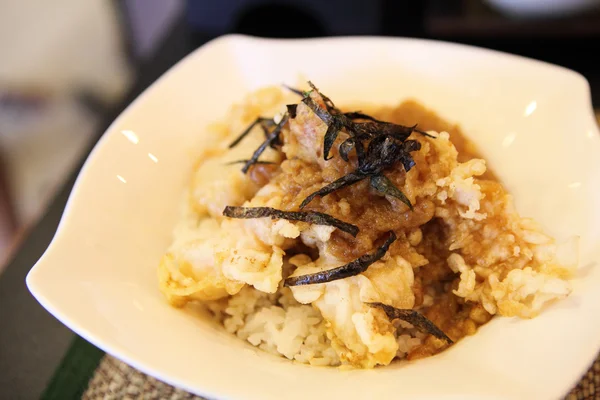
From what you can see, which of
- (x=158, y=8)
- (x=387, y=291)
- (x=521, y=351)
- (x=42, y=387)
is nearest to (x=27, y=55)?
(x=158, y=8)

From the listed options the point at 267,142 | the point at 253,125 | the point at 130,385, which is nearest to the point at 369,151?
the point at 267,142

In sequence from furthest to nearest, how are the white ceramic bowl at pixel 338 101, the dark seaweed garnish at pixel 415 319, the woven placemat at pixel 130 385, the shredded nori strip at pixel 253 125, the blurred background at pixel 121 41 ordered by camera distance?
the blurred background at pixel 121 41 < the shredded nori strip at pixel 253 125 < the woven placemat at pixel 130 385 < the dark seaweed garnish at pixel 415 319 < the white ceramic bowl at pixel 338 101

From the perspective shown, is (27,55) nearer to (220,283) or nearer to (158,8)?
(158,8)

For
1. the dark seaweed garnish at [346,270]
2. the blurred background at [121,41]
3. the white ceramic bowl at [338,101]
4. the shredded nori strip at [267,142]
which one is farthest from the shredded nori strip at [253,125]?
the blurred background at [121,41]

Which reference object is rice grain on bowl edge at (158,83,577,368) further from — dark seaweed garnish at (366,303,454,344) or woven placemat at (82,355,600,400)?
woven placemat at (82,355,600,400)

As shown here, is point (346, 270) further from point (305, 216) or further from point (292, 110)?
point (292, 110)

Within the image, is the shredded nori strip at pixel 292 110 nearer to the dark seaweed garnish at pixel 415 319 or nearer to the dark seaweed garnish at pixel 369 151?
the dark seaweed garnish at pixel 369 151
